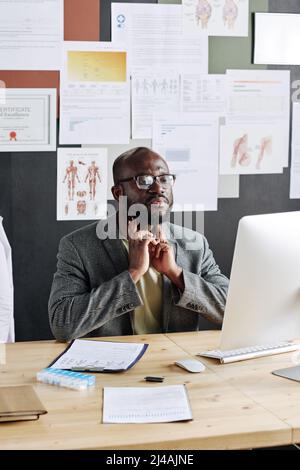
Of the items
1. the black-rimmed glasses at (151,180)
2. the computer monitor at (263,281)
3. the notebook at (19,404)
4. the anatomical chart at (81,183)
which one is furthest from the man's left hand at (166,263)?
the anatomical chart at (81,183)

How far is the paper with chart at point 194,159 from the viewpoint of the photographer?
3.83m

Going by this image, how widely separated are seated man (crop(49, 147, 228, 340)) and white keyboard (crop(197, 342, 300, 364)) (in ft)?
1.02

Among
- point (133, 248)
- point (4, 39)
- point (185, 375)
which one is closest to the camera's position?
point (185, 375)

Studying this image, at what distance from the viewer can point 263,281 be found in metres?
2.01

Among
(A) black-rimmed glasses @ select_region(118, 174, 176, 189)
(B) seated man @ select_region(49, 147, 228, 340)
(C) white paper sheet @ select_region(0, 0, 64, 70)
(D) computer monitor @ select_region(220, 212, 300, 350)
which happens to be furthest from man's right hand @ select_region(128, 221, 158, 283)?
(C) white paper sheet @ select_region(0, 0, 64, 70)

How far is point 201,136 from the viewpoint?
3.86 m

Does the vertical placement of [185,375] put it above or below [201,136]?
below

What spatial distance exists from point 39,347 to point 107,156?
1.57 metres

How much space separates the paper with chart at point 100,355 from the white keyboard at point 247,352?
0.22m

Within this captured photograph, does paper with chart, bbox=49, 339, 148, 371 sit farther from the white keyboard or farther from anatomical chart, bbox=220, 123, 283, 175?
anatomical chart, bbox=220, 123, 283, 175

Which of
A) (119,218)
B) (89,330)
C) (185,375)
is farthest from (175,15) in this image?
(185,375)
